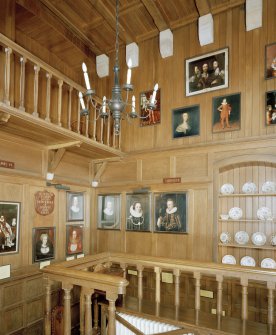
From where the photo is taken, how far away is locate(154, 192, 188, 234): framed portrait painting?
5.30 meters

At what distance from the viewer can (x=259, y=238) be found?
4.77 meters

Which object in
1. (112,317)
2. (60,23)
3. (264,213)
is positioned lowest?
(112,317)

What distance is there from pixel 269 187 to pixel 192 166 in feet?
4.58

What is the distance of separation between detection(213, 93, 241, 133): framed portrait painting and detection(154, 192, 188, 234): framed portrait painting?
1451 mm

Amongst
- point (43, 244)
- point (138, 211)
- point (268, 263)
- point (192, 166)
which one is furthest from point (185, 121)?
point (43, 244)

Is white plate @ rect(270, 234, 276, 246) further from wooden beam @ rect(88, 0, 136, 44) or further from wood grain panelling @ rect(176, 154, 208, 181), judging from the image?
wooden beam @ rect(88, 0, 136, 44)

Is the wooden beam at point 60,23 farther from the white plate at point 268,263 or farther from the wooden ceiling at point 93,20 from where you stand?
the white plate at point 268,263

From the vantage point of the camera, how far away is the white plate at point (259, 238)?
474cm

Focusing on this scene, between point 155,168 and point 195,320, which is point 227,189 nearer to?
point 155,168

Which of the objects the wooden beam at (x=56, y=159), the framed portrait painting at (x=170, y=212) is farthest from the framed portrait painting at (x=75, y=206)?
the framed portrait painting at (x=170, y=212)

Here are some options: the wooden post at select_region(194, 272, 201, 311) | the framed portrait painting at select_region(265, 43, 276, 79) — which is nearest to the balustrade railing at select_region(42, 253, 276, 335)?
the wooden post at select_region(194, 272, 201, 311)

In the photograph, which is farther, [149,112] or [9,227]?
[149,112]

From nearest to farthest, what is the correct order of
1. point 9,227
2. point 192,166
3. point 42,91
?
point 9,227, point 192,166, point 42,91

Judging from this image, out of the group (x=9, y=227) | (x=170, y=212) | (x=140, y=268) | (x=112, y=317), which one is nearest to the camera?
(x=112, y=317)
